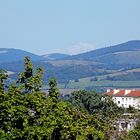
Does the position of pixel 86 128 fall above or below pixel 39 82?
below

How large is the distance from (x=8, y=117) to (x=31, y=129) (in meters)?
1.16

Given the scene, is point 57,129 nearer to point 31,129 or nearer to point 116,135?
point 31,129

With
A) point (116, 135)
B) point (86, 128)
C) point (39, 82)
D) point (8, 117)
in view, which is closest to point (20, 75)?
point (39, 82)

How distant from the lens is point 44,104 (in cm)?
2889

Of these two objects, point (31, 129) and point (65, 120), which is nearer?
point (31, 129)

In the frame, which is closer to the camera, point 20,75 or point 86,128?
point 20,75

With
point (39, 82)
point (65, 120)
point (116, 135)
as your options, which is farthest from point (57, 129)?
point (116, 135)

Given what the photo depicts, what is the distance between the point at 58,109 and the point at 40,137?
3140 millimetres

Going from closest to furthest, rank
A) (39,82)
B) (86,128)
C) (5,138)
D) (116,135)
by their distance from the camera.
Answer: (5,138), (39,82), (86,128), (116,135)

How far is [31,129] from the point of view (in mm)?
27781

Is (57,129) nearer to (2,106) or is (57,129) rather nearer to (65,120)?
(65,120)

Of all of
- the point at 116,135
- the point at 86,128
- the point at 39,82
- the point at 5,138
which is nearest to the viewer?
the point at 5,138

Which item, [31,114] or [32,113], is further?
[32,113]

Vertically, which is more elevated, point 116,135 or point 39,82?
point 39,82
